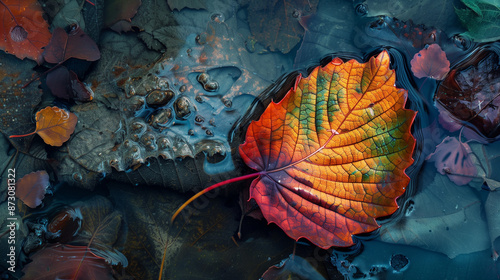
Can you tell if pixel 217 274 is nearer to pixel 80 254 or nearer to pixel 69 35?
pixel 80 254

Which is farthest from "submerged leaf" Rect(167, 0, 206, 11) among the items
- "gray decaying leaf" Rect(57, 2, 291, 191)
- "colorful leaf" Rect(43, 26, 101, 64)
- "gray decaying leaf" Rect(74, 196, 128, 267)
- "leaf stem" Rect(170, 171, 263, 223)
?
"gray decaying leaf" Rect(74, 196, 128, 267)

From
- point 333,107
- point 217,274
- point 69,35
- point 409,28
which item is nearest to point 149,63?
point 69,35

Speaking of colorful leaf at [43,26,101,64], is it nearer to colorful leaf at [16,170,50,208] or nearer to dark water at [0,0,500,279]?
dark water at [0,0,500,279]

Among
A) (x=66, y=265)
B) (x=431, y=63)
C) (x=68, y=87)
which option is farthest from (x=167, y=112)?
(x=431, y=63)

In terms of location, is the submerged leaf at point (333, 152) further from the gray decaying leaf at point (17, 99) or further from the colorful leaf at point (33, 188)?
the gray decaying leaf at point (17, 99)

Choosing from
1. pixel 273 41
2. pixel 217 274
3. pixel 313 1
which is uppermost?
pixel 313 1

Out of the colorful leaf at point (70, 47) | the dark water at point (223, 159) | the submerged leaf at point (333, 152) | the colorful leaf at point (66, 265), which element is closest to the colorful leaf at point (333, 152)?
the submerged leaf at point (333, 152)

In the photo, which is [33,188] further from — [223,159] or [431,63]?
[431,63]
